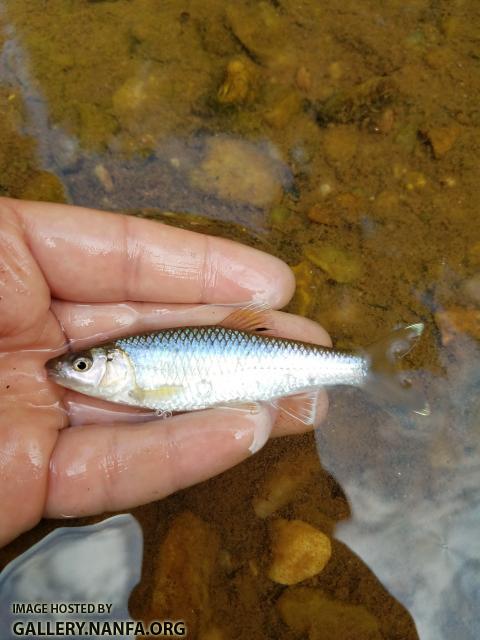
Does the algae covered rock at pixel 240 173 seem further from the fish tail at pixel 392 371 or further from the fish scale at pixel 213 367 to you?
the fish tail at pixel 392 371

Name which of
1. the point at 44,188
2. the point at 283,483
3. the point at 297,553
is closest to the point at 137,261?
the point at 44,188

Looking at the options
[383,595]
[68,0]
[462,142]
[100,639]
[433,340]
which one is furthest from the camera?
[68,0]

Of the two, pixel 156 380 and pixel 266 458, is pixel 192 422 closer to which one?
pixel 156 380

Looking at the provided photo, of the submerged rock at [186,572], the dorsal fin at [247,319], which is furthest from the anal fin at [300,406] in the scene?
the submerged rock at [186,572]

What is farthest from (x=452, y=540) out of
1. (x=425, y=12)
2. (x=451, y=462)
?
(x=425, y=12)

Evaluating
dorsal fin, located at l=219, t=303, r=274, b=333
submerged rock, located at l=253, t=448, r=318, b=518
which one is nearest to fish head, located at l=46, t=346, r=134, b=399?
dorsal fin, located at l=219, t=303, r=274, b=333

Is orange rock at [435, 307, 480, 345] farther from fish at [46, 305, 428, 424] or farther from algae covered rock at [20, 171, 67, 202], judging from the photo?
algae covered rock at [20, 171, 67, 202]
